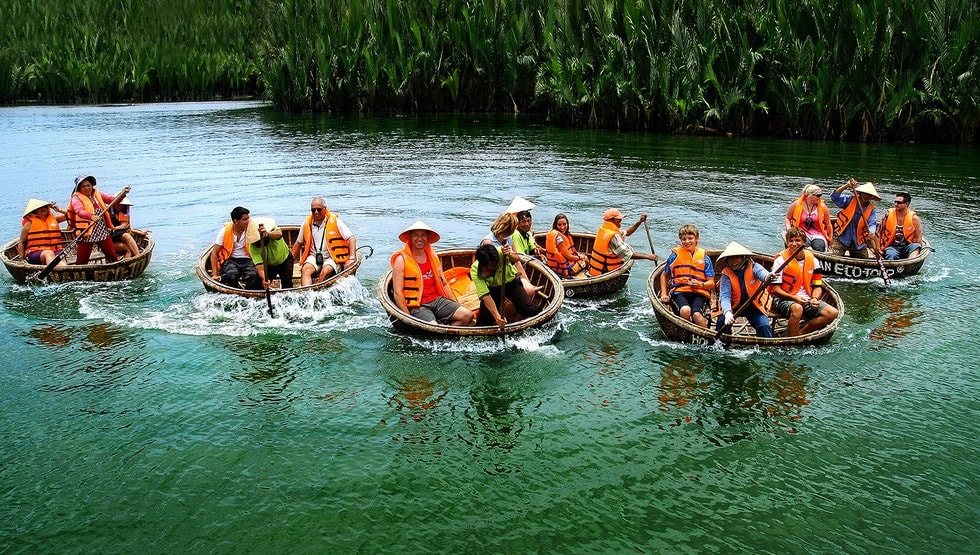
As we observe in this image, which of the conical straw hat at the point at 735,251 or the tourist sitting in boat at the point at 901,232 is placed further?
the tourist sitting in boat at the point at 901,232

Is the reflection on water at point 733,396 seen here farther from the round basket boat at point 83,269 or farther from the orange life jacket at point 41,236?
the orange life jacket at point 41,236

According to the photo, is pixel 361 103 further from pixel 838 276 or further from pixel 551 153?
pixel 838 276

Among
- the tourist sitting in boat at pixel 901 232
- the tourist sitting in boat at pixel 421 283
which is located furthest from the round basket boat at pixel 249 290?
the tourist sitting in boat at pixel 901 232

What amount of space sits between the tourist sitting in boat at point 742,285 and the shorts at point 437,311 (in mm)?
3487

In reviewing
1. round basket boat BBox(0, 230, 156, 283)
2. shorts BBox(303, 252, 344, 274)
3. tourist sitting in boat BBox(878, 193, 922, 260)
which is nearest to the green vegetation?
tourist sitting in boat BBox(878, 193, 922, 260)

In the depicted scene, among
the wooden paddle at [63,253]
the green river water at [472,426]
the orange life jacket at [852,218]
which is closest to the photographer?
the green river water at [472,426]

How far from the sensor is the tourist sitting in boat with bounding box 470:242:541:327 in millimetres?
10656

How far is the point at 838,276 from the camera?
14344 mm

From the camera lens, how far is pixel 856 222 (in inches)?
583

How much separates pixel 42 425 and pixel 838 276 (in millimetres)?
12119

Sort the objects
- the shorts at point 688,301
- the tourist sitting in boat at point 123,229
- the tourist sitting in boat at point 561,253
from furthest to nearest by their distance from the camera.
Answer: the tourist sitting in boat at point 123,229 < the tourist sitting in boat at point 561,253 < the shorts at point 688,301

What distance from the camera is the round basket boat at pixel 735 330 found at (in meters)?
10.4

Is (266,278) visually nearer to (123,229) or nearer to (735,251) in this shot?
(123,229)

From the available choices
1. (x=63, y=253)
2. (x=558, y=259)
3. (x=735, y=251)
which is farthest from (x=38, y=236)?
(x=735, y=251)
